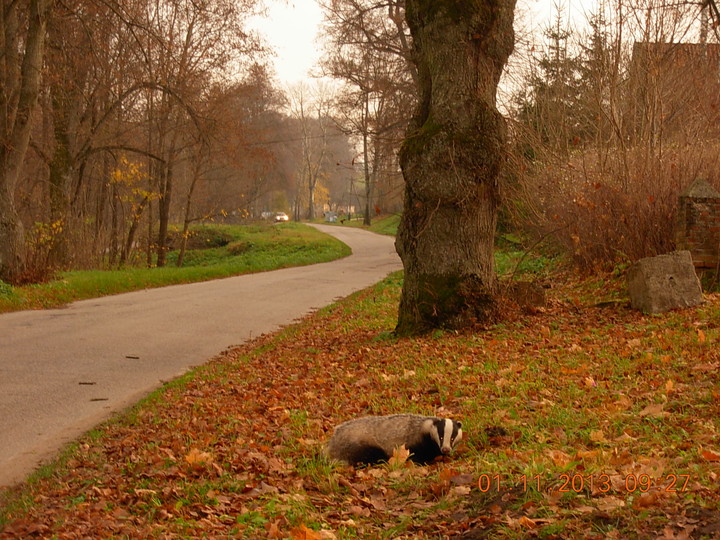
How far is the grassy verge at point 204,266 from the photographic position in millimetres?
16906

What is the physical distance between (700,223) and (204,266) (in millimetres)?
21943

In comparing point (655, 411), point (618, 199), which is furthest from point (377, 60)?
point (655, 411)

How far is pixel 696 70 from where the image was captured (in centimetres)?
1586

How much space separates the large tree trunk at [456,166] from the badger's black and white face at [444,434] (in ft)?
17.3

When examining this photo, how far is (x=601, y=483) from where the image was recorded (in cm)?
444

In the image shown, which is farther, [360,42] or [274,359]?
[360,42]

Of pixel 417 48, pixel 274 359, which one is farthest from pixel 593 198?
pixel 274 359

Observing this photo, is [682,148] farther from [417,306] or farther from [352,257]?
[352,257]

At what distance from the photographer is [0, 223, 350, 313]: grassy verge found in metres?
16.9

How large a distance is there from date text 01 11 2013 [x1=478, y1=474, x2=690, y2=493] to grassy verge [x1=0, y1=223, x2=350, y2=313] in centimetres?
1371

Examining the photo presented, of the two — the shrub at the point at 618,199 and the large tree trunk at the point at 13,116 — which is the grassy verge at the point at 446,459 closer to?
the shrub at the point at 618,199

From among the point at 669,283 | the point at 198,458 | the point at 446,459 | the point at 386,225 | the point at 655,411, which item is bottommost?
the point at 198,458

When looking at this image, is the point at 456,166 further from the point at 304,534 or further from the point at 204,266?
the point at 204,266

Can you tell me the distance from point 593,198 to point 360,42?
17.8 metres
